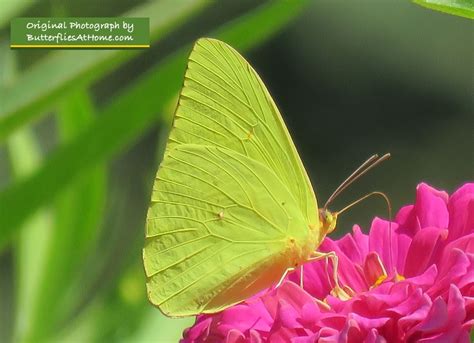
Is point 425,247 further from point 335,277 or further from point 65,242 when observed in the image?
point 65,242

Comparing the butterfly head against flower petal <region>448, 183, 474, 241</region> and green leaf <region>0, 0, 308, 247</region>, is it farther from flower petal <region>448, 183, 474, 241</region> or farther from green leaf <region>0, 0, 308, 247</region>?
green leaf <region>0, 0, 308, 247</region>

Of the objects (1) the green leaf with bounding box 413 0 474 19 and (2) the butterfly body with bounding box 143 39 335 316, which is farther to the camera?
(2) the butterfly body with bounding box 143 39 335 316

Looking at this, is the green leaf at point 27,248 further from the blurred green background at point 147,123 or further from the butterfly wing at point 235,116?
the butterfly wing at point 235,116

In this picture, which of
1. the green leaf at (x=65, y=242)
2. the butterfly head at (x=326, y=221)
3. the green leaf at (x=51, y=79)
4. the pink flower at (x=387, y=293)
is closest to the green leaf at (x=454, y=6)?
the pink flower at (x=387, y=293)

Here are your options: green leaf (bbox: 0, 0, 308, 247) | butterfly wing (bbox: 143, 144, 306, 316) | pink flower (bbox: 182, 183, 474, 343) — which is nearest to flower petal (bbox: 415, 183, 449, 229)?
pink flower (bbox: 182, 183, 474, 343)

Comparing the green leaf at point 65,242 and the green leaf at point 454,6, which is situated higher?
the green leaf at point 454,6

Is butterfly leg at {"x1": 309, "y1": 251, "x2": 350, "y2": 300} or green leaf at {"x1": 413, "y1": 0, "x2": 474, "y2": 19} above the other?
green leaf at {"x1": 413, "y1": 0, "x2": 474, "y2": 19}

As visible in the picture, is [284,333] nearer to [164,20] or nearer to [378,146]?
[164,20]
